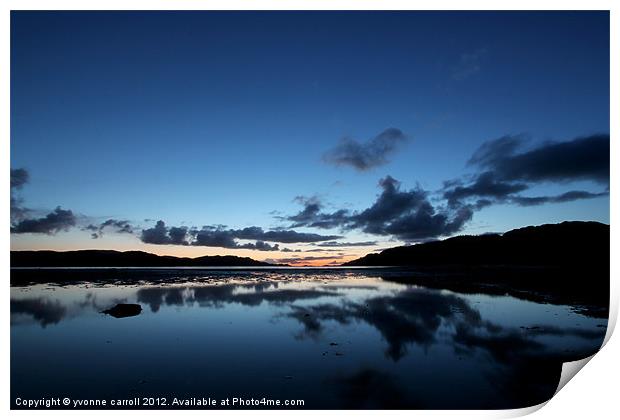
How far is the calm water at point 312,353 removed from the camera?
6.53 meters

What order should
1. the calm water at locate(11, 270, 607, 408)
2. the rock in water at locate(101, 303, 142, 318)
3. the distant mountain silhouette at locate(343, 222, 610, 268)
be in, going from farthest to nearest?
the distant mountain silhouette at locate(343, 222, 610, 268)
the rock in water at locate(101, 303, 142, 318)
the calm water at locate(11, 270, 607, 408)

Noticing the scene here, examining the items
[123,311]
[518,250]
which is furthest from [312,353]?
[518,250]

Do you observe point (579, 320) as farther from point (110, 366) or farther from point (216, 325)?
point (110, 366)

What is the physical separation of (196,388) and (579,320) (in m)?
10.6

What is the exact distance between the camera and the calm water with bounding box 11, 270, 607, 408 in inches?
257

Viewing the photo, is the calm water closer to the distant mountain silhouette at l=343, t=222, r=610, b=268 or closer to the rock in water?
the rock in water

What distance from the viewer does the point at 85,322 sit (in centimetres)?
1153

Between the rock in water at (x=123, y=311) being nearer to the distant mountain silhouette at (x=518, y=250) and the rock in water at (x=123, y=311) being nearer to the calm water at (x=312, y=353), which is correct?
the calm water at (x=312, y=353)

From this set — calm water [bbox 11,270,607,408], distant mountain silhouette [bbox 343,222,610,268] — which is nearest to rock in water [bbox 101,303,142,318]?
calm water [bbox 11,270,607,408]

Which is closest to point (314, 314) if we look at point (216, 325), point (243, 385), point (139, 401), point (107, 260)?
point (216, 325)

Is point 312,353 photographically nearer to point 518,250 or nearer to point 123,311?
point 123,311

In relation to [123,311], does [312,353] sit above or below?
below

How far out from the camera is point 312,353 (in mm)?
8242

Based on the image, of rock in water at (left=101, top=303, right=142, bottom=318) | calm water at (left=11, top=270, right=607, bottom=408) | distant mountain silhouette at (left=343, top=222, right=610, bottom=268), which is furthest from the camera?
distant mountain silhouette at (left=343, top=222, right=610, bottom=268)
